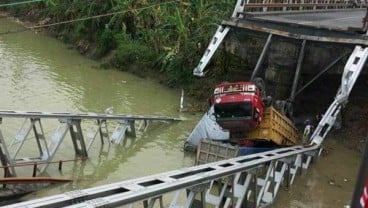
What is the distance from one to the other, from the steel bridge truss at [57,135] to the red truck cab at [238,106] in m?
2.86

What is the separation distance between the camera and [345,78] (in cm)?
1419

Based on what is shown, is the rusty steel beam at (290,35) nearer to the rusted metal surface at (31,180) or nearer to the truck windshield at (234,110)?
the truck windshield at (234,110)

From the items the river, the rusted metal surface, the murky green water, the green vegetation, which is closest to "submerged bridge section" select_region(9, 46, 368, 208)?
the river

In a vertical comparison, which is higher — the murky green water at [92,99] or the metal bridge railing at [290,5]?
the metal bridge railing at [290,5]

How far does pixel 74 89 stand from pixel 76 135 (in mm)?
6978

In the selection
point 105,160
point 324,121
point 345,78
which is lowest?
point 105,160

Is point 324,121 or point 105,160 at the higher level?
point 324,121

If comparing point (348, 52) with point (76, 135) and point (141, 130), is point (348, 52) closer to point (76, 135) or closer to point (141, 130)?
Result: point (141, 130)

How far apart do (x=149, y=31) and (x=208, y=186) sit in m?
15.9

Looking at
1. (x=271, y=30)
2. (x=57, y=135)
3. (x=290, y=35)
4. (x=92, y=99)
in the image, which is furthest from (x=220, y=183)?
(x=92, y=99)

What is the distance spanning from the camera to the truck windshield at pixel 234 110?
12.2 m

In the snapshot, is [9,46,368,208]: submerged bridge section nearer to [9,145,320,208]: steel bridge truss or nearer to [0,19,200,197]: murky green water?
[9,145,320,208]: steel bridge truss

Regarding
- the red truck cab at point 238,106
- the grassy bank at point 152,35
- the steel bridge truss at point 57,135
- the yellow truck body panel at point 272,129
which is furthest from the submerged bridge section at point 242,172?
the grassy bank at point 152,35

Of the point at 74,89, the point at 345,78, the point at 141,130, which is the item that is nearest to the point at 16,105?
A: the point at 74,89
